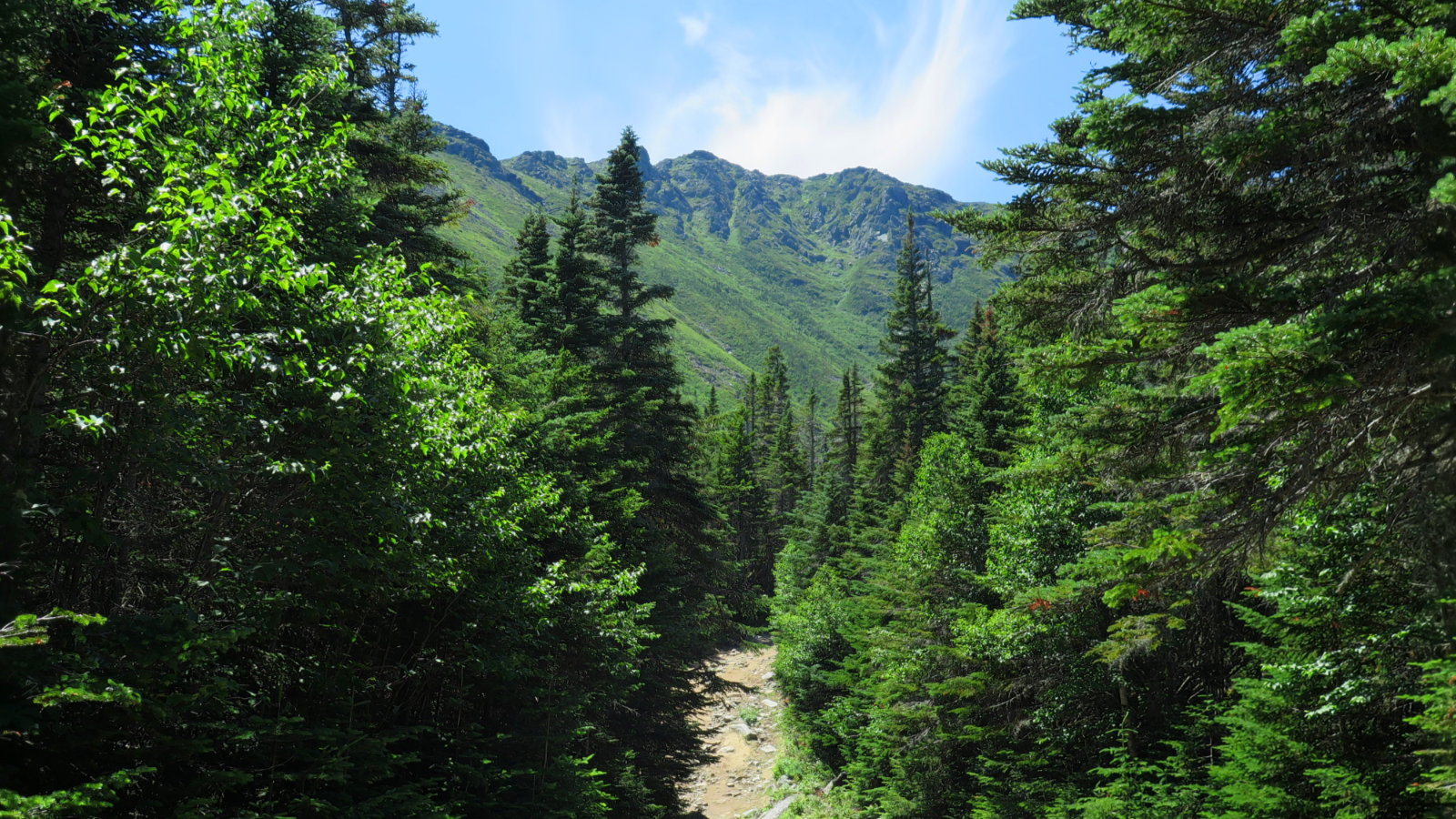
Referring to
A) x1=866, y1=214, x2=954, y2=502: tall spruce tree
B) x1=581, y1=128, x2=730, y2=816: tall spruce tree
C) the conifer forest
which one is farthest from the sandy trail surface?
the conifer forest

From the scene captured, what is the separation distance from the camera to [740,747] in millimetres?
28984

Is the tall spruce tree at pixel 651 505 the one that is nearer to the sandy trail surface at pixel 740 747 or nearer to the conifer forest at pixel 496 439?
the sandy trail surface at pixel 740 747

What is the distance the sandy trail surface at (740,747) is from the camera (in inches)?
906

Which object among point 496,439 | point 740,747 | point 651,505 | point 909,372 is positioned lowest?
point 740,747

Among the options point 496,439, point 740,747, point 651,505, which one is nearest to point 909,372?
point 651,505

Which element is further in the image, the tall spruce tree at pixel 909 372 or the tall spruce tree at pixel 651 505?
the tall spruce tree at pixel 909 372

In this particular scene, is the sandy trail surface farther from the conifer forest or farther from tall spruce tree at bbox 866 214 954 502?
the conifer forest

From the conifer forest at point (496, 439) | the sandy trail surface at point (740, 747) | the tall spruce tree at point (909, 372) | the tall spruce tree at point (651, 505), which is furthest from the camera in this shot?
the tall spruce tree at point (909, 372)

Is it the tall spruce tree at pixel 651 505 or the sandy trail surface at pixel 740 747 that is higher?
the tall spruce tree at pixel 651 505

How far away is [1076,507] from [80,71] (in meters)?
16.1

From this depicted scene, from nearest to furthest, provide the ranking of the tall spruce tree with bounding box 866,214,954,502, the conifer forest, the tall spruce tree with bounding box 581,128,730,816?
the conifer forest → the tall spruce tree with bounding box 581,128,730,816 → the tall spruce tree with bounding box 866,214,954,502

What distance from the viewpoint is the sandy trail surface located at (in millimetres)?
23016

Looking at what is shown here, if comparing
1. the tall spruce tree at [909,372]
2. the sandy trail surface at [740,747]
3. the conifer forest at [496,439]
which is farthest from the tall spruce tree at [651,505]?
the tall spruce tree at [909,372]

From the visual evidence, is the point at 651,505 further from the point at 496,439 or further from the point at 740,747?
the point at 740,747
